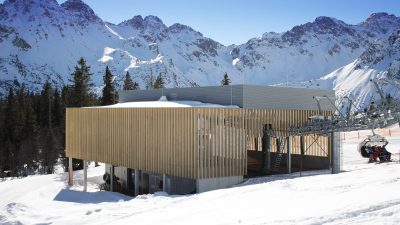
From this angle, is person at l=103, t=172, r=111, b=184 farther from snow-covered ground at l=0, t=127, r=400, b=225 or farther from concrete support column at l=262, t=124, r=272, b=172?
concrete support column at l=262, t=124, r=272, b=172

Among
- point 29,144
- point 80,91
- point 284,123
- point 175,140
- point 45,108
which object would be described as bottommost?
point 29,144

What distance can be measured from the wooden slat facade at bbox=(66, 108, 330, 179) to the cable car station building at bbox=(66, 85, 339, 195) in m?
0.06

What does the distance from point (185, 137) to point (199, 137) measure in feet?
3.20

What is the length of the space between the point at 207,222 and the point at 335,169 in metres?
14.6

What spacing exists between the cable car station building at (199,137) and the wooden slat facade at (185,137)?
58 millimetres

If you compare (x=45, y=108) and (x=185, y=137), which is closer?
(x=185, y=137)

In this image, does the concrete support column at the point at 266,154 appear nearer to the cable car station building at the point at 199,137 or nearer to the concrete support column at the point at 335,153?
the cable car station building at the point at 199,137

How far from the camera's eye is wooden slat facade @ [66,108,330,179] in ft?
87.6

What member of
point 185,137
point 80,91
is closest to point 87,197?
point 185,137

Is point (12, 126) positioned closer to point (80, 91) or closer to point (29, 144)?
point (29, 144)

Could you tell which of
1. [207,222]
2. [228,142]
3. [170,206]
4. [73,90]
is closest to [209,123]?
[228,142]

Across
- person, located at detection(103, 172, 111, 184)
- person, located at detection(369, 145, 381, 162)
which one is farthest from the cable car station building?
person, located at detection(369, 145, 381, 162)

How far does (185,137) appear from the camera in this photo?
27.0m

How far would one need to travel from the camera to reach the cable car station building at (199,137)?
26.9 meters
